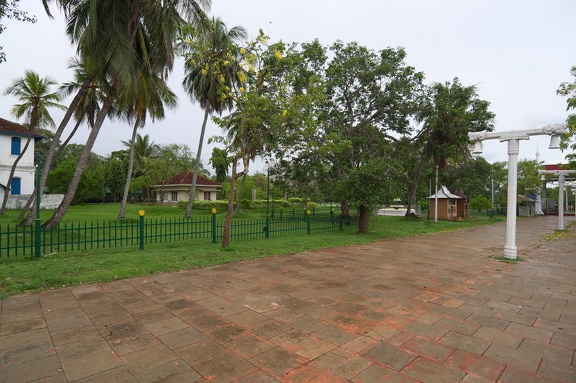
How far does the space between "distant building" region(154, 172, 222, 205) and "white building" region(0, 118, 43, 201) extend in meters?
11.8

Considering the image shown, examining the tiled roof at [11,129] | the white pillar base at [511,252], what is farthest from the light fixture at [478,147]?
the tiled roof at [11,129]

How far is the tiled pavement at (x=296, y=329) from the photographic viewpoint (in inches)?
116

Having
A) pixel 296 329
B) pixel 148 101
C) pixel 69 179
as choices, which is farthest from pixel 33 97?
pixel 296 329

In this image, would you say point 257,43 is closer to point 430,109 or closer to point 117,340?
point 117,340

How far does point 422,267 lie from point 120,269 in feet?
21.9

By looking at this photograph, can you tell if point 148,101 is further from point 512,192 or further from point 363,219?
point 512,192

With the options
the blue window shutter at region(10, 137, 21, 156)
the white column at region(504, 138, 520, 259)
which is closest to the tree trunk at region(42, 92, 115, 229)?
the white column at region(504, 138, 520, 259)

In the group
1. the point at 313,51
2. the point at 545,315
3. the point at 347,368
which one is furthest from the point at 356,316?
the point at 313,51

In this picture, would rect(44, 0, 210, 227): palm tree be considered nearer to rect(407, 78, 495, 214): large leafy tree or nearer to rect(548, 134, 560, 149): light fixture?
rect(548, 134, 560, 149): light fixture

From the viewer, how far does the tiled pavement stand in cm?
294

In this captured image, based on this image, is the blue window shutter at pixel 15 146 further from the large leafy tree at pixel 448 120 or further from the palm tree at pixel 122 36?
the large leafy tree at pixel 448 120

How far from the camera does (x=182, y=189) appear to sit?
35.8 metres

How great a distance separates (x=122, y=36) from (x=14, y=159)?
23.0 meters

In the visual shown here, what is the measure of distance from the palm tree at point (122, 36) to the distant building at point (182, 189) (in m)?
23.9
